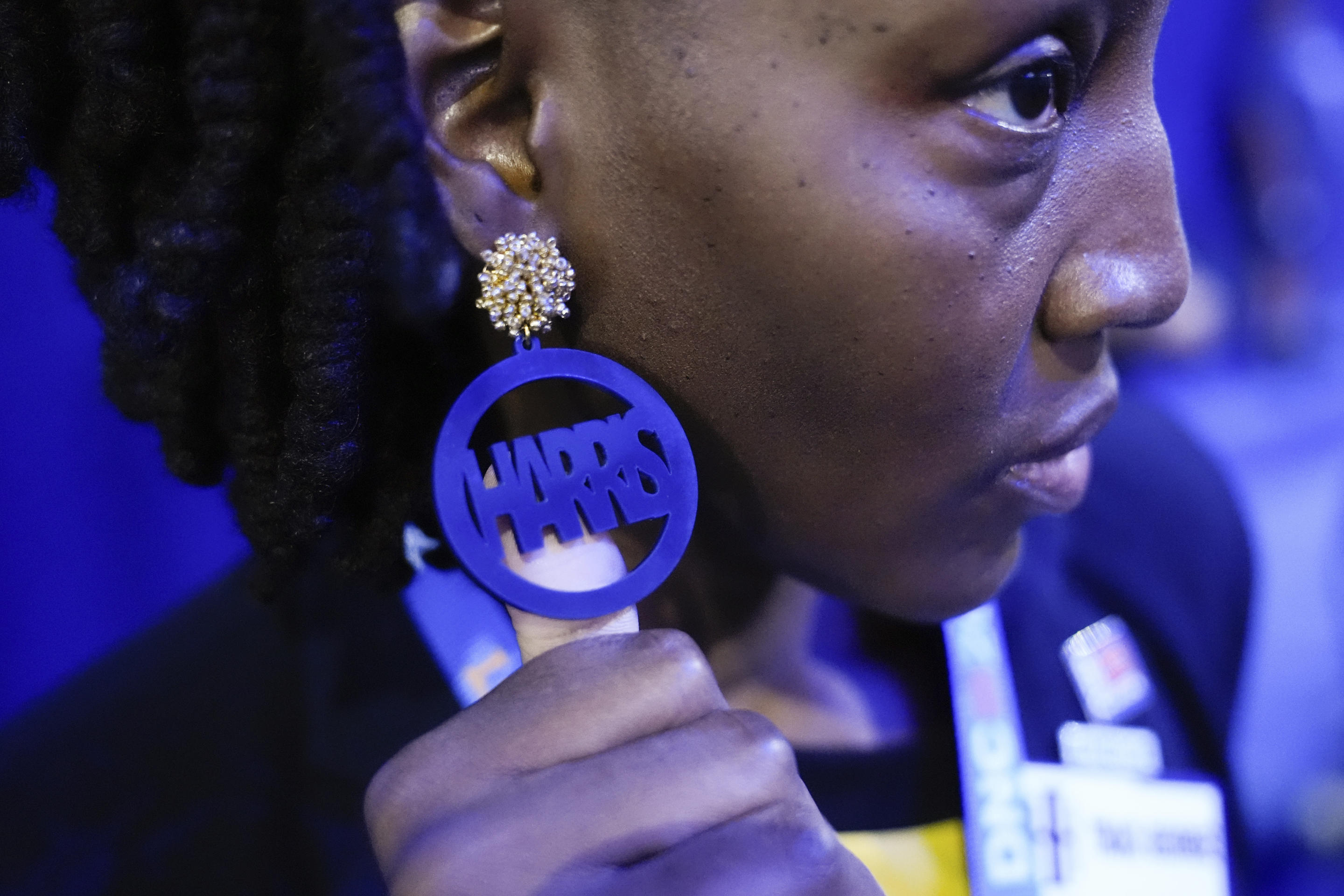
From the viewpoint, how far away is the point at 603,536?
841 mm

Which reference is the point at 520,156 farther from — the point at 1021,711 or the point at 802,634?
the point at 1021,711

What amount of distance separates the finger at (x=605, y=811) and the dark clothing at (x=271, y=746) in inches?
18.9

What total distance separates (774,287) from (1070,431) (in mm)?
308

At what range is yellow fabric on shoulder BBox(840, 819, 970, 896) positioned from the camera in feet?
3.80

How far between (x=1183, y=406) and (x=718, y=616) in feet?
6.79

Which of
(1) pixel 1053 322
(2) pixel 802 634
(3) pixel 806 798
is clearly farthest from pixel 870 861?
(1) pixel 1053 322

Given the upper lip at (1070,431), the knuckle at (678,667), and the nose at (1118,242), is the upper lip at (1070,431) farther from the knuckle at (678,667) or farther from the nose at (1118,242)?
the knuckle at (678,667)

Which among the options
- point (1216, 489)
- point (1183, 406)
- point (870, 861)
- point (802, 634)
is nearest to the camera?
point (870, 861)

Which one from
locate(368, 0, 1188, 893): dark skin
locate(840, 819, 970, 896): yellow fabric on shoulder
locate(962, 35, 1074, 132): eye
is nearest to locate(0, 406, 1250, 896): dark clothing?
locate(840, 819, 970, 896): yellow fabric on shoulder

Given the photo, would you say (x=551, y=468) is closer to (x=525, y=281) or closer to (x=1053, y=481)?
(x=525, y=281)

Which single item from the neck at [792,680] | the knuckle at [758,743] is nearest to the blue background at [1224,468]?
the neck at [792,680]

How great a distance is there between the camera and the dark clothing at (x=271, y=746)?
1.13 meters

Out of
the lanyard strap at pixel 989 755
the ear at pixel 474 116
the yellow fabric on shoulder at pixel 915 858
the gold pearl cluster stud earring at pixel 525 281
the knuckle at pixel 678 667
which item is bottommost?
the yellow fabric on shoulder at pixel 915 858

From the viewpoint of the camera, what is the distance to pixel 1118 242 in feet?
2.84
